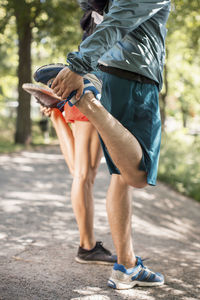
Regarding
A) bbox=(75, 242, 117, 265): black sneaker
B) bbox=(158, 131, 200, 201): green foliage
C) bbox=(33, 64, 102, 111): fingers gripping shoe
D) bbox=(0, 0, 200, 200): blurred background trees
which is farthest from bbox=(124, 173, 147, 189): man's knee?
bbox=(158, 131, 200, 201): green foliage

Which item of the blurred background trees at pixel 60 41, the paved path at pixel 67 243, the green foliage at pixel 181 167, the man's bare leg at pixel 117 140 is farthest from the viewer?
the blurred background trees at pixel 60 41

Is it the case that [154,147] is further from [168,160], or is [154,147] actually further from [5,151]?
[5,151]

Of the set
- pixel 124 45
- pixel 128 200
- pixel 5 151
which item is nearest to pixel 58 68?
pixel 124 45

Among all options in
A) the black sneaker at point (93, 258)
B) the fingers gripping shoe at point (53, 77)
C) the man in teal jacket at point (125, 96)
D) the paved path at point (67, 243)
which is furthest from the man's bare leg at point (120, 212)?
the fingers gripping shoe at point (53, 77)

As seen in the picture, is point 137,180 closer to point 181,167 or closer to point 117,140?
point 117,140

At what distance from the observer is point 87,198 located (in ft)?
9.45

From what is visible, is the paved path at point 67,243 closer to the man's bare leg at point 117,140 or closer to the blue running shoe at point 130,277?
the blue running shoe at point 130,277

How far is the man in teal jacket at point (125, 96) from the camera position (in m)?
2.09

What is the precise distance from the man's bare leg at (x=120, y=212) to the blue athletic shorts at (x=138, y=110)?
8.7 inches

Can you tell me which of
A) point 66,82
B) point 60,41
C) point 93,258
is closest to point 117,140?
point 66,82

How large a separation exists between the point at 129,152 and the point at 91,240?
1019 millimetres

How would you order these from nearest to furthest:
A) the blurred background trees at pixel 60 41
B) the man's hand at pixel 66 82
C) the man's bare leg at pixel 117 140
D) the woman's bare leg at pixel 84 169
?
the man's hand at pixel 66 82
the man's bare leg at pixel 117 140
the woman's bare leg at pixel 84 169
the blurred background trees at pixel 60 41

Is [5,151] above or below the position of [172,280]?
below

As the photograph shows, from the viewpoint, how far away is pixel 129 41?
228 cm
